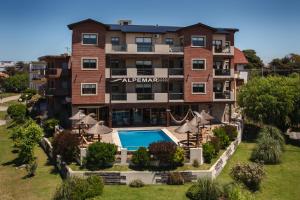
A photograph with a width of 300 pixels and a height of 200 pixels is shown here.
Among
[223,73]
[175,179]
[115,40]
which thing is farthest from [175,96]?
[175,179]

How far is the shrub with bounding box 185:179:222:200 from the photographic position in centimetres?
2283

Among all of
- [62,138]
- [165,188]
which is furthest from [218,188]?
[62,138]

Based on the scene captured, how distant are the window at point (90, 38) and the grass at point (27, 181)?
1401 centimetres

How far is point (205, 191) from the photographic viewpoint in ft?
75.7

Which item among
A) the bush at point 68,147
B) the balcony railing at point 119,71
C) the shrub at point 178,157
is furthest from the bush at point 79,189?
the balcony railing at point 119,71

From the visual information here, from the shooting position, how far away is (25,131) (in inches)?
1296

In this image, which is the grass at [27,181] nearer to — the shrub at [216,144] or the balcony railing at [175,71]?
the shrub at [216,144]

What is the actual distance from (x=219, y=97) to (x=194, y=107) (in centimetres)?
345

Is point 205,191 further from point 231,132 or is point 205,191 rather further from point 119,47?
point 119,47

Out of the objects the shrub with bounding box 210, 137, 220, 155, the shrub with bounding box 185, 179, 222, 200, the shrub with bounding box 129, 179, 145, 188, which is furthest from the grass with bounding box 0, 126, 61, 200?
the shrub with bounding box 210, 137, 220, 155

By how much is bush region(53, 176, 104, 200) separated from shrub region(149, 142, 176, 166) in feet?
16.1

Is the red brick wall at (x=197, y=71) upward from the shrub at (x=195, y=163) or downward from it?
upward

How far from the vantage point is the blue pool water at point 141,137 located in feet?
116

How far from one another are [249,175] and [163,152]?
6.51 meters
